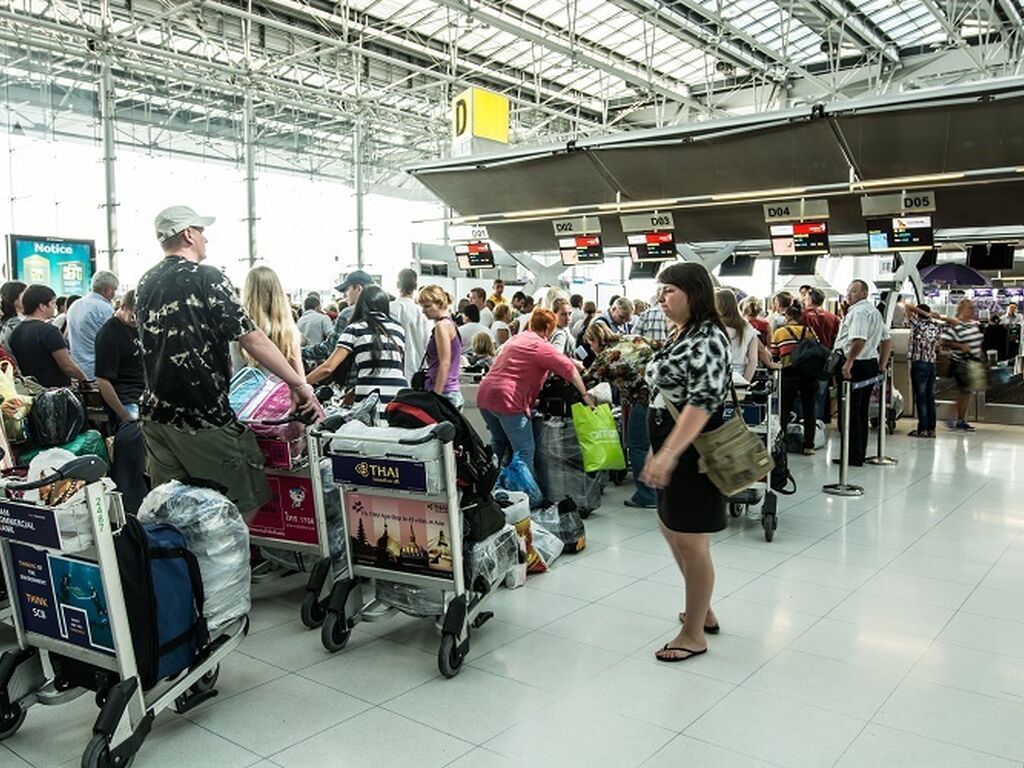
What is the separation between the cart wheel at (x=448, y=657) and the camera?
3188 millimetres

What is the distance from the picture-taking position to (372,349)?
4590mm

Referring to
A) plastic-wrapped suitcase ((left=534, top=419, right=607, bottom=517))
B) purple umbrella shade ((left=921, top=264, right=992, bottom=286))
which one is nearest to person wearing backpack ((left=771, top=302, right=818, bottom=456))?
plastic-wrapped suitcase ((left=534, top=419, right=607, bottom=517))

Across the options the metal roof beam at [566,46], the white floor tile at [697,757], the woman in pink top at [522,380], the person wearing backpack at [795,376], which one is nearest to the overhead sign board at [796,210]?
the person wearing backpack at [795,376]

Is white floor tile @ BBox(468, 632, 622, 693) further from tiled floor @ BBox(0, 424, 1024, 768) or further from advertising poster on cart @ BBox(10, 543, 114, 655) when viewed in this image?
advertising poster on cart @ BBox(10, 543, 114, 655)

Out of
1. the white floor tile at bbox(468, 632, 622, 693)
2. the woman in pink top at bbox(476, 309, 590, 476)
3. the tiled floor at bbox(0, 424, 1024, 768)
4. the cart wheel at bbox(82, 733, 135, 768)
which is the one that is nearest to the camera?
the cart wheel at bbox(82, 733, 135, 768)

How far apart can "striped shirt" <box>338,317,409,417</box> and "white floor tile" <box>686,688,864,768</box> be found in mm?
2461

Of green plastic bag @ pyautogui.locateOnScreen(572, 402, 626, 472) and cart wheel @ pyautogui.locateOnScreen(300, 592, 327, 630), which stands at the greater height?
green plastic bag @ pyautogui.locateOnScreen(572, 402, 626, 472)

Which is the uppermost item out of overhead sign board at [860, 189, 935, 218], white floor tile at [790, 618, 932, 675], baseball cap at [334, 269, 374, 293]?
overhead sign board at [860, 189, 935, 218]

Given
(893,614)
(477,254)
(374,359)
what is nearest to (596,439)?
(374,359)

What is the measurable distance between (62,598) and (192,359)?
94 centimetres

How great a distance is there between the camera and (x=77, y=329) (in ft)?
19.7

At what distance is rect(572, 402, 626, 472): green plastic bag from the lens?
5.52m

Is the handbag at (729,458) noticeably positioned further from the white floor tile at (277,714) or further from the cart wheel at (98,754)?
the cart wheel at (98,754)

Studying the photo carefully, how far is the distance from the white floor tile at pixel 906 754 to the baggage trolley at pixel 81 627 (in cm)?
218
